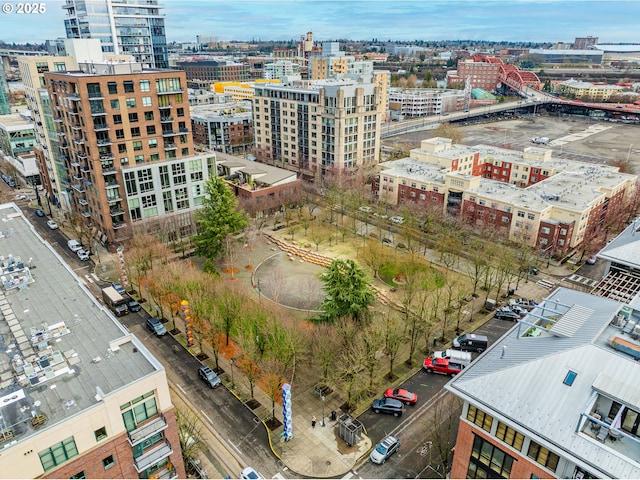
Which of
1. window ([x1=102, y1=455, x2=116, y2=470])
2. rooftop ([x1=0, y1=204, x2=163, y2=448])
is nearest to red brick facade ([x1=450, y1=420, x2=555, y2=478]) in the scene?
rooftop ([x1=0, y1=204, x2=163, y2=448])

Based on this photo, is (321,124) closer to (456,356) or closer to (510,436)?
(456,356)

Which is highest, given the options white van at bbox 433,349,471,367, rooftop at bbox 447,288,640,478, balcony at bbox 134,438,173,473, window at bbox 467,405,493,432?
Answer: rooftop at bbox 447,288,640,478

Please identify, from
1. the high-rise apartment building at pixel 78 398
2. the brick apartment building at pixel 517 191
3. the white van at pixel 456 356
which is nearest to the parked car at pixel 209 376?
the high-rise apartment building at pixel 78 398

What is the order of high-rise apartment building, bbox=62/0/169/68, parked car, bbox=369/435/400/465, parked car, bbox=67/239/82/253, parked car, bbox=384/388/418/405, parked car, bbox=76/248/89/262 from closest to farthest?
1. parked car, bbox=369/435/400/465
2. parked car, bbox=384/388/418/405
3. parked car, bbox=76/248/89/262
4. parked car, bbox=67/239/82/253
5. high-rise apartment building, bbox=62/0/169/68

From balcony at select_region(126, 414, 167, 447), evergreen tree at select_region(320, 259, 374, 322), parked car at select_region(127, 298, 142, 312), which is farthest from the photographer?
parked car at select_region(127, 298, 142, 312)

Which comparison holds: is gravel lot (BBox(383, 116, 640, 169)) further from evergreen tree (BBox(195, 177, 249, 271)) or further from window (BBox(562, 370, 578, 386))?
window (BBox(562, 370, 578, 386))

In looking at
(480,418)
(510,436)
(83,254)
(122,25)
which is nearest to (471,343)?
(480,418)

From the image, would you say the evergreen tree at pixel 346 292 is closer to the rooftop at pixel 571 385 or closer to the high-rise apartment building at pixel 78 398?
the rooftop at pixel 571 385
